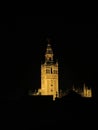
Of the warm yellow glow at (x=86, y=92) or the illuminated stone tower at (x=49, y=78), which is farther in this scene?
the illuminated stone tower at (x=49, y=78)

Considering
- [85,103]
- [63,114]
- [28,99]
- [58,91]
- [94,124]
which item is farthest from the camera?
[58,91]

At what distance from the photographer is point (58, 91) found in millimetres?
47656

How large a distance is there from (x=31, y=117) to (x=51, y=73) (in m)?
14.8

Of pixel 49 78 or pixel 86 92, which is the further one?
pixel 49 78

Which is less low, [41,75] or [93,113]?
[41,75]

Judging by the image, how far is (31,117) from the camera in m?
34.0

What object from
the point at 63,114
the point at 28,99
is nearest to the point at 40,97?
the point at 28,99

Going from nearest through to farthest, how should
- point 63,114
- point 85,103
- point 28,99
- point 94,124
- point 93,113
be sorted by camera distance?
point 94,124, point 93,113, point 63,114, point 85,103, point 28,99

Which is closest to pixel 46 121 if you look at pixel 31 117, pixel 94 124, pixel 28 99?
pixel 31 117

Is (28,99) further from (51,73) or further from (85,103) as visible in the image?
(51,73)

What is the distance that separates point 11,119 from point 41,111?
4197 mm

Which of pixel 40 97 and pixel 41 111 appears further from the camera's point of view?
pixel 40 97

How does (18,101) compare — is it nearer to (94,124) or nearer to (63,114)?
(63,114)

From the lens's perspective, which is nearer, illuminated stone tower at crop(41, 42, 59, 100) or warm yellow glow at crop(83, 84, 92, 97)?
warm yellow glow at crop(83, 84, 92, 97)
